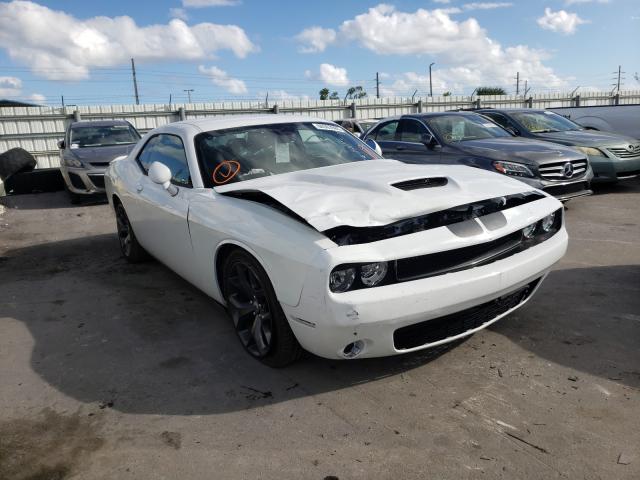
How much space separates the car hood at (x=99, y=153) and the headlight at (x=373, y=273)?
8.25m

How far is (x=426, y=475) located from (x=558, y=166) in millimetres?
5722

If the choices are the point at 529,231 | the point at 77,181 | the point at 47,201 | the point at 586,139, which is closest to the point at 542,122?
the point at 586,139

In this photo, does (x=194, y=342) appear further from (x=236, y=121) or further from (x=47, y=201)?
(x=47, y=201)

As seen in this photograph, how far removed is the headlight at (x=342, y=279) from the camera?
2.47 m

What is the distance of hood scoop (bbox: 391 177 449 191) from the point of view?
3027 millimetres

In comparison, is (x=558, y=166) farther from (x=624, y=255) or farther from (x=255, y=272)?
(x=255, y=272)

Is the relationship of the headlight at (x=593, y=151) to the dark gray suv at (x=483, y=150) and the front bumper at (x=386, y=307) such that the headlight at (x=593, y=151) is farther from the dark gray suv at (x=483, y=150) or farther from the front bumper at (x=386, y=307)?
the front bumper at (x=386, y=307)

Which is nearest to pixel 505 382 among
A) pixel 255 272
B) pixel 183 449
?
pixel 255 272

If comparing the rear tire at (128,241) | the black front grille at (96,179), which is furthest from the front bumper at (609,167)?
the black front grille at (96,179)

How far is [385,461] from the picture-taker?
88.5 inches

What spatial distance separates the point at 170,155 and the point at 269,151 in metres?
0.91

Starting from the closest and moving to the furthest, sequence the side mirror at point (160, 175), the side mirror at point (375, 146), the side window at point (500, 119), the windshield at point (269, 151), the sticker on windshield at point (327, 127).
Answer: the side mirror at point (160, 175) → the windshield at point (269, 151) → the sticker on windshield at point (327, 127) → the side mirror at point (375, 146) → the side window at point (500, 119)

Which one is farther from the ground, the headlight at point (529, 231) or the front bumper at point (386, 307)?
the headlight at point (529, 231)

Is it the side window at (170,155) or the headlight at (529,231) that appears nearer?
the headlight at (529,231)
